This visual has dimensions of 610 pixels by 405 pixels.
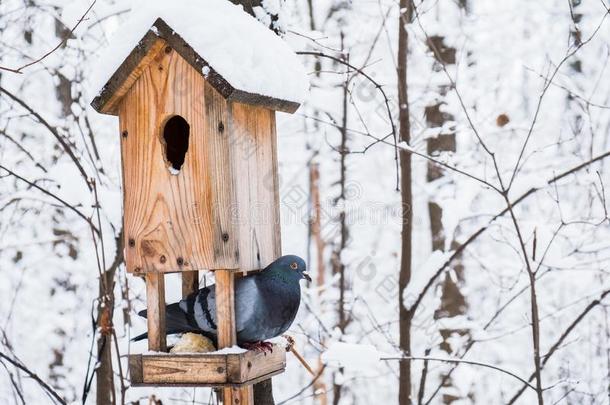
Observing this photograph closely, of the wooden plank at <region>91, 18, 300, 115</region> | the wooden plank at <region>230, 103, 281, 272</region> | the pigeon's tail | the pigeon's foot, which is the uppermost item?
the wooden plank at <region>91, 18, 300, 115</region>

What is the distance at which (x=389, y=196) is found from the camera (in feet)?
29.5

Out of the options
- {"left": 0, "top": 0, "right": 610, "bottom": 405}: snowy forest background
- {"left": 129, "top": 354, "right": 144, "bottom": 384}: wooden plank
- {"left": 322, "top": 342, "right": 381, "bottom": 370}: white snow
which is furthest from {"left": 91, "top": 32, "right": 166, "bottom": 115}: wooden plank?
{"left": 322, "top": 342, "right": 381, "bottom": 370}: white snow

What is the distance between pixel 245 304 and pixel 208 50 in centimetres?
95

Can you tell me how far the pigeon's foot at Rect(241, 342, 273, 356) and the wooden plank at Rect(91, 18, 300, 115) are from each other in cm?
91

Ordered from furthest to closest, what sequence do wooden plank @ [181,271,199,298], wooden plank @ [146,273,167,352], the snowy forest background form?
the snowy forest background < wooden plank @ [181,271,199,298] < wooden plank @ [146,273,167,352]

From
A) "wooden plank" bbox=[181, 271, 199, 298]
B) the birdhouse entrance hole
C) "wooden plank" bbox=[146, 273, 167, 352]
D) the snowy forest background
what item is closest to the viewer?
"wooden plank" bbox=[146, 273, 167, 352]

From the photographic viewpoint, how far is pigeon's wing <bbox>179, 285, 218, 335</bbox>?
268cm

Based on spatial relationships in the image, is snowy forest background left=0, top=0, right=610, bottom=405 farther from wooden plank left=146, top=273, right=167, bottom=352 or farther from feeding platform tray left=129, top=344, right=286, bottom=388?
feeding platform tray left=129, top=344, right=286, bottom=388

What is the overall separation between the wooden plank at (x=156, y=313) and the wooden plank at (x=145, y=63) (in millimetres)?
708

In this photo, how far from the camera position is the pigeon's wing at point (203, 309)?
268 cm

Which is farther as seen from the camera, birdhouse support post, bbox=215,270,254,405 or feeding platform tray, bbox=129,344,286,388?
birdhouse support post, bbox=215,270,254,405

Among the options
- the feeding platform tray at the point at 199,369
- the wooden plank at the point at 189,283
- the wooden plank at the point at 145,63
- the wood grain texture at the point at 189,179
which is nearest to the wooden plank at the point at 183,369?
the feeding platform tray at the point at 199,369

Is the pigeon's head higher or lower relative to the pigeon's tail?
higher

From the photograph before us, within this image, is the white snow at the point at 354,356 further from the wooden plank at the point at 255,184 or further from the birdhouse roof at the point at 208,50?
the birdhouse roof at the point at 208,50
